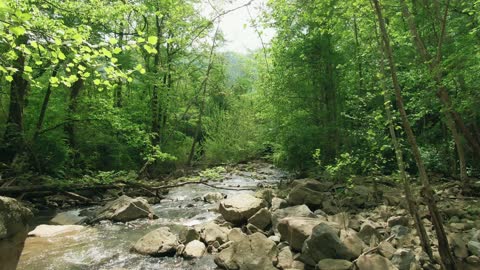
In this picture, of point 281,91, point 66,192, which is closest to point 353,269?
point 66,192

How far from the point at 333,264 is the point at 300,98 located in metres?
11.3

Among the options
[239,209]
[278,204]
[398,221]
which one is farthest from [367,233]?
[278,204]

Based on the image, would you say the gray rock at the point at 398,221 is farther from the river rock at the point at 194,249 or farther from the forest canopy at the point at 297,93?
the river rock at the point at 194,249

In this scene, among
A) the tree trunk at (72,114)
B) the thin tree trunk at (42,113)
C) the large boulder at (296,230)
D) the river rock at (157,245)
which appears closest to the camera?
the large boulder at (296,230)

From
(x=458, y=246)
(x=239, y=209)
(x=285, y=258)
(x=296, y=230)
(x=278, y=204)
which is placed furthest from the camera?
(x=278, y=204)

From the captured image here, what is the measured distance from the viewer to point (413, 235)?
6.78 metres

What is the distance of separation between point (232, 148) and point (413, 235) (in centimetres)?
1920

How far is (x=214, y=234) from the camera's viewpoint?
7.73 meters

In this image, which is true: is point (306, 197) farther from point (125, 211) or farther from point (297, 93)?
point (297, 93)

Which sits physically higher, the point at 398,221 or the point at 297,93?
the point at 297,93

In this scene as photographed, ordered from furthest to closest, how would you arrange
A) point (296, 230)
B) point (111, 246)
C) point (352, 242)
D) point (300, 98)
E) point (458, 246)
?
point (300, 98) < point (111, 246) < point (296, 230) < point (352, 242) < point (458, 246)

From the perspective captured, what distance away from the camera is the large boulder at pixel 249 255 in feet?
19.6

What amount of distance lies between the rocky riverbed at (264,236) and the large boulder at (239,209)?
0.03m

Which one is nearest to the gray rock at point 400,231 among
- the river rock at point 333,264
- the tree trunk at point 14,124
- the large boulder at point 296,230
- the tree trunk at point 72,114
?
the large boulder at point 296,230
